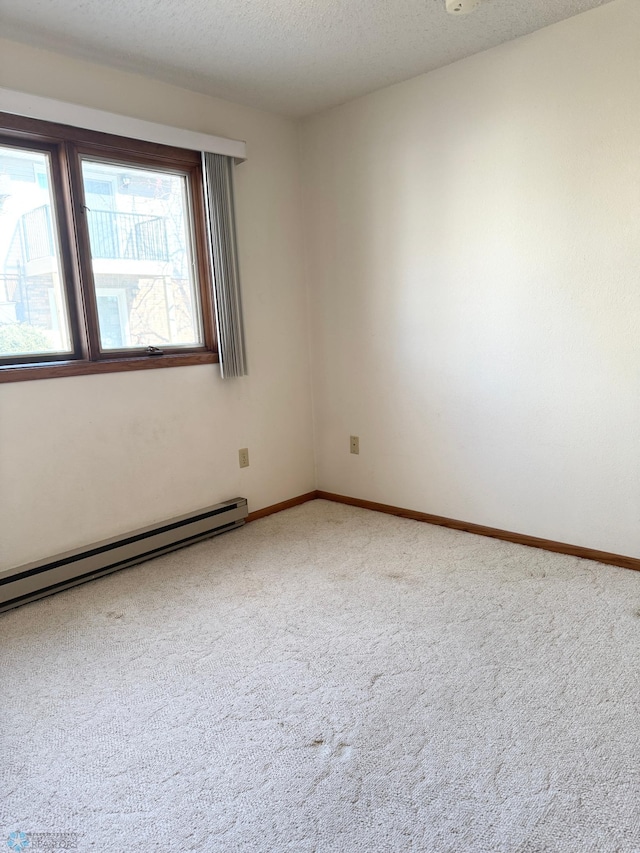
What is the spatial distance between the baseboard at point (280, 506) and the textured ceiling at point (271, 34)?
2.35 meters

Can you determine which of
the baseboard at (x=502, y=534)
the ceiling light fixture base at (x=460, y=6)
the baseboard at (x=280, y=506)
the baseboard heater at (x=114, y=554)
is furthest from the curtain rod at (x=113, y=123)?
the baseboard at (x=502, y=534)

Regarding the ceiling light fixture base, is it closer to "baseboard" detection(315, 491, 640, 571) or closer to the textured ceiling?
the textured ceiling

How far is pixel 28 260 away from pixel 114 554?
54.7 inches

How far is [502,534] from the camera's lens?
2.98 metres

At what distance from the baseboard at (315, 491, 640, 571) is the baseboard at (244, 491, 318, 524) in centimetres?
10

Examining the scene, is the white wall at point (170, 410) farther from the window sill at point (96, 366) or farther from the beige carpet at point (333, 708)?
the beige carpet at point (333, 708)

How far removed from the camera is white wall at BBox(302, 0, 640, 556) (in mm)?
2453

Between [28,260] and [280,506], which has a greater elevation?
[28,260]

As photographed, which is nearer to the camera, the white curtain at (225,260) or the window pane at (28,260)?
the window pane at (28,260)

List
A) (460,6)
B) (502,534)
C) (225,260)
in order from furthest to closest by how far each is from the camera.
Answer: (225,260)
(502,534)
(460,6)

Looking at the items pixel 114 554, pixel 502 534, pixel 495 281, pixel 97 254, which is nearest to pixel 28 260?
pixel 97 254

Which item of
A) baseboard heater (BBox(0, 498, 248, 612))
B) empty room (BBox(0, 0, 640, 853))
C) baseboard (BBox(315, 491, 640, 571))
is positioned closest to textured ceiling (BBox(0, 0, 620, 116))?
empty room (BBox(0, 0, 640, 853))

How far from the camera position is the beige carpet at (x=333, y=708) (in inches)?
52.7

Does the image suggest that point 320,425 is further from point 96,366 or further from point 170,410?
point 96,366
